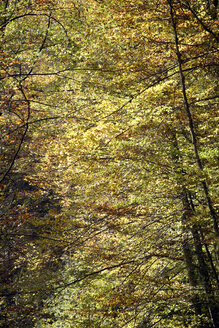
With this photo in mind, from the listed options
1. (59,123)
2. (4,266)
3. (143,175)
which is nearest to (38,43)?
(59,123)

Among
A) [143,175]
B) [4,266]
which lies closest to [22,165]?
[4,266]

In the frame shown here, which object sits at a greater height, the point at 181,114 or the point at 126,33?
the point at 126,33

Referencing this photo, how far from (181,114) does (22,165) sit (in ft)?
18.0

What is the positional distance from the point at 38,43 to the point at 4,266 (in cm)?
755

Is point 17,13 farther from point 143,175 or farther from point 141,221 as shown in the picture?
point 141,221

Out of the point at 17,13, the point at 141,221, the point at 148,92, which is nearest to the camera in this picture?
the point at 148,92

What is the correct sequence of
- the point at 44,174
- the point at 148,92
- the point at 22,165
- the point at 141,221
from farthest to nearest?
the point at 44,174, the point at 22,165, the point at 141,221, the point at 148,92

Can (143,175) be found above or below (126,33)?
below

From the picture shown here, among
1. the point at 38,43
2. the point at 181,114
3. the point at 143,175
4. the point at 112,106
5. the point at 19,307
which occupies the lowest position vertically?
the point at 19,307

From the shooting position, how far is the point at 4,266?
10.3 metres

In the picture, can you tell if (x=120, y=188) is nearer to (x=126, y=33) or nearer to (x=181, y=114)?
(x=181, y=114)

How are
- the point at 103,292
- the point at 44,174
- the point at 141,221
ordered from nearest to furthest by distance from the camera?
the point at 103,292
the point at 141,221
the point at 44,174

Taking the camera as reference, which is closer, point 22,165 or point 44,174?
point 22,165

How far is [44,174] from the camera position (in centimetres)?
1148
